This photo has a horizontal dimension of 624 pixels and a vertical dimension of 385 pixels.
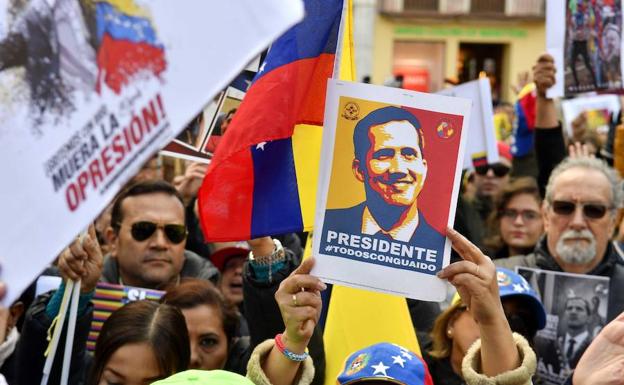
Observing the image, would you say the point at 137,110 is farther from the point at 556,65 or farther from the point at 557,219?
the point at 556,65

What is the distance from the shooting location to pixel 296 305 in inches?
116

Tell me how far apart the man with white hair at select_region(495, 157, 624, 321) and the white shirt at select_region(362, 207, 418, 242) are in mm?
1888

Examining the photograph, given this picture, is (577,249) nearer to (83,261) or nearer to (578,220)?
(578,220)

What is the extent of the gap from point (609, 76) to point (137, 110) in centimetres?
376

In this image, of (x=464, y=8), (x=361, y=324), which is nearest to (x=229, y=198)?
(x=361, y=324)

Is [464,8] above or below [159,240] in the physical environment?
above

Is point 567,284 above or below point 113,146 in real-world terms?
below

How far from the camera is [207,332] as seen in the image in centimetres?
396

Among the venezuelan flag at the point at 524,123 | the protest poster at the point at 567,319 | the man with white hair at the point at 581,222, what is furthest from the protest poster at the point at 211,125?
the venezuelan flag at the point at 524,123

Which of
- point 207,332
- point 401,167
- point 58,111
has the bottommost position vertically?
point 207,332

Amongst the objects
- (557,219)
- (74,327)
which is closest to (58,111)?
(74,327)

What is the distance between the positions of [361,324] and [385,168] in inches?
41.3

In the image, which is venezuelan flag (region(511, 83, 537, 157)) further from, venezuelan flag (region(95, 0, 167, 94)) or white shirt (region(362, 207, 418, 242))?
venezuelan flag (region(95, 0, 167, 94))

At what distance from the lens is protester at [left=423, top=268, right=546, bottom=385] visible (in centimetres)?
373
